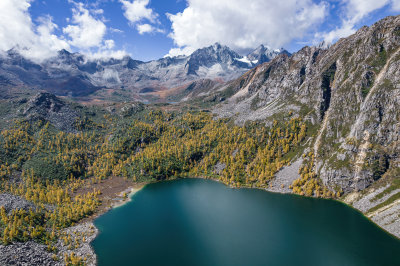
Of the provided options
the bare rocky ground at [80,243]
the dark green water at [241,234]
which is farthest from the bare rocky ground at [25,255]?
the dark green water at [241,234]

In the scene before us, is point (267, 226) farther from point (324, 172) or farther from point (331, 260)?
point (324, 172)

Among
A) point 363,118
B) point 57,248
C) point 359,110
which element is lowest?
point 57,248

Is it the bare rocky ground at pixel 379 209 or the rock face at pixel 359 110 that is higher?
the rock face at pixel 359 110

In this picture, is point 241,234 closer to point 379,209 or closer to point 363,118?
point 379,209

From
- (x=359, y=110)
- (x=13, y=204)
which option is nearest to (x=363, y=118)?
(x=359, y=110)

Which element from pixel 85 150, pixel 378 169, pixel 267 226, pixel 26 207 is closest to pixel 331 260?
pixel 267 226

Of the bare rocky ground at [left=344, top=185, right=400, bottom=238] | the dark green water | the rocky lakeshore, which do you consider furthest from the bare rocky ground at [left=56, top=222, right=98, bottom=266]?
the bare rocky ground at [left=344, top=185, right=400, bottom=238]

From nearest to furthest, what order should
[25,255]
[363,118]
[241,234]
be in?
[25,255] < [241,234] < [363,118]

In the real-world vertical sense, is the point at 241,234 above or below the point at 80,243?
above

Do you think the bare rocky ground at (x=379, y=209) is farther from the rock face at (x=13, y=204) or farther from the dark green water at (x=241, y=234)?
the rock face at (x=13, y=204)
